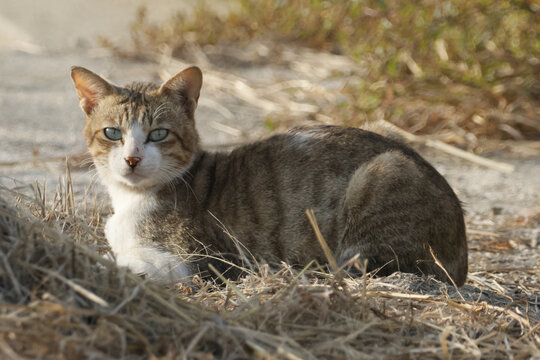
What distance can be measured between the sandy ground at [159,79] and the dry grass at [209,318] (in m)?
0.97

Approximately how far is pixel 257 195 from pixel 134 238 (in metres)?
0.63

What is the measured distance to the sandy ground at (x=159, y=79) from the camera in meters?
4.25

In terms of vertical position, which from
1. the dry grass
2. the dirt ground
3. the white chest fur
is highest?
the dry grass

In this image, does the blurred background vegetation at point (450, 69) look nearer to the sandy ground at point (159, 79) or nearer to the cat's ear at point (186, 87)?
the sandy ground at point (159, 79)

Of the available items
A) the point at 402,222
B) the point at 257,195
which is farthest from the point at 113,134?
the point at 402,222

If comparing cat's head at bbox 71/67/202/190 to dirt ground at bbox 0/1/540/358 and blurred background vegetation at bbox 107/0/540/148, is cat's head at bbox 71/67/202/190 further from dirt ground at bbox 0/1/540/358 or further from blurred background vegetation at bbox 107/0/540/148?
blurred background vegetation at bbox 107/0/540/148

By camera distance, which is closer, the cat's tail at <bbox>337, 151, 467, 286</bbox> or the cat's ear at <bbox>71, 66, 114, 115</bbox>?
the cat's tail at <bbox>337, 151, 467, 286</bbox>

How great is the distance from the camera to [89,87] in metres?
3.39

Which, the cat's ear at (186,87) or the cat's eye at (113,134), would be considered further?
the cat's ear at (186,87)

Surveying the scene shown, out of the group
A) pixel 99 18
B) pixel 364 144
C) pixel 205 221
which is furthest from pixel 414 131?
pixel 99 18

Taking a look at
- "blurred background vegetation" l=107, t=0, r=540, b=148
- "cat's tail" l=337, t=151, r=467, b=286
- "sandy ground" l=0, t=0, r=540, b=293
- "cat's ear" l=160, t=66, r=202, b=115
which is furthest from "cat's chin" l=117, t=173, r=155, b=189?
"blurred background vegetation" l=107, t=0, r=540, b=148

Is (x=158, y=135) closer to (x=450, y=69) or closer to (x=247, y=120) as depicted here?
(x=247, y=120)

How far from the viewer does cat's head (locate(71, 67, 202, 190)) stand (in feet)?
10.4

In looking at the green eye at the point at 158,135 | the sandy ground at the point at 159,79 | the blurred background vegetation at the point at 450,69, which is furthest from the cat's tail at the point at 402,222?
the blurred background vegetation at the point at 450,69
